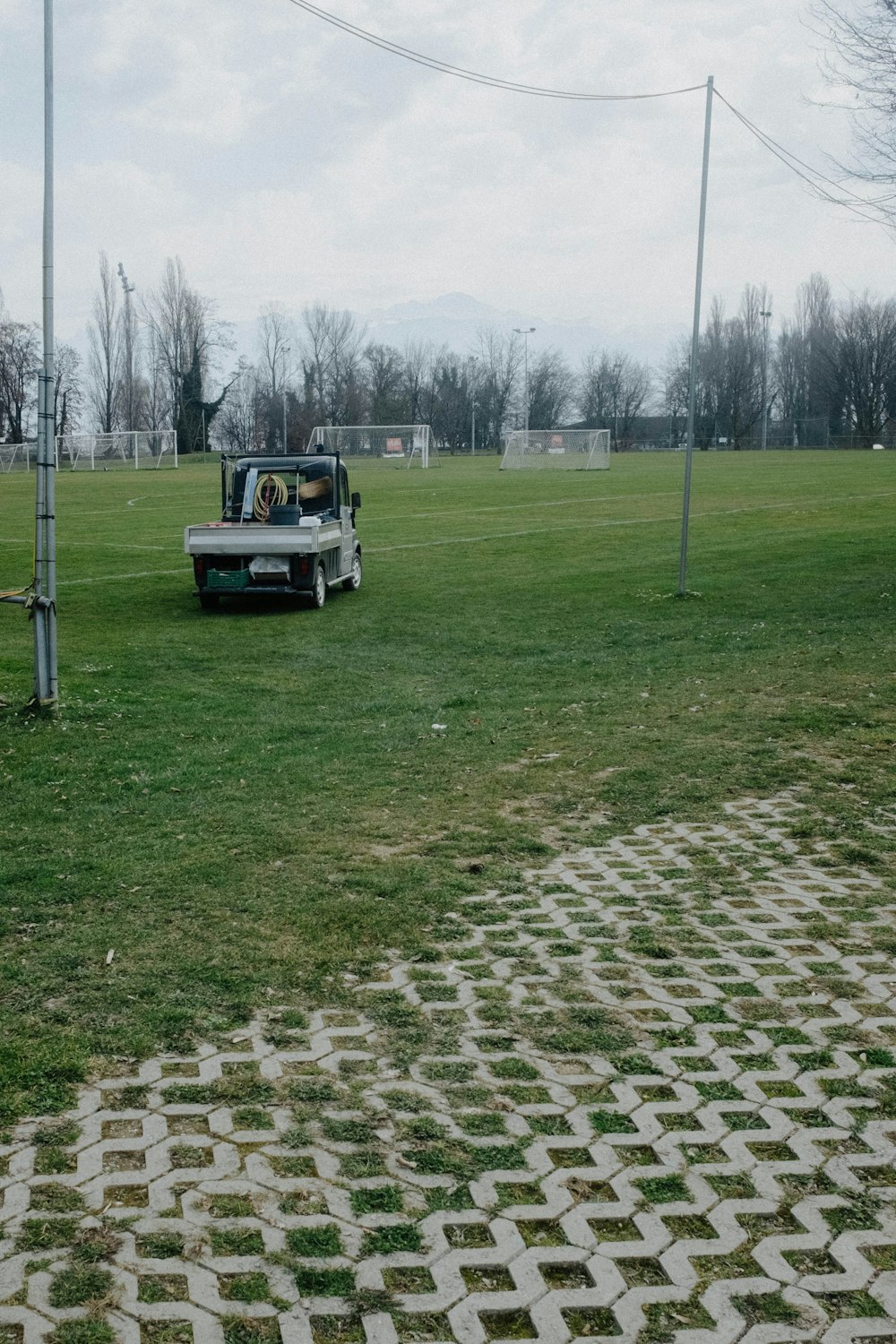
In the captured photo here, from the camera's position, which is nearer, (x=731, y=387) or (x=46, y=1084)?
(x=46, y=1084)

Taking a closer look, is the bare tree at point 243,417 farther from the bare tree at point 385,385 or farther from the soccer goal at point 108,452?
the soccer goal at point 108,452

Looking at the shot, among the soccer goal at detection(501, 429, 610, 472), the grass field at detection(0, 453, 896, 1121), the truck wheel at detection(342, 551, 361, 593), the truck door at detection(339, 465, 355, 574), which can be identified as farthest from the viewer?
the soccer goal at detection(501, 429, 610, 472)

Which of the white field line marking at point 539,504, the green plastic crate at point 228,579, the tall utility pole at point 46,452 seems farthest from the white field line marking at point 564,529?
the tall utility pole at point 46,452

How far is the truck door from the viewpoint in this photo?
20688mm

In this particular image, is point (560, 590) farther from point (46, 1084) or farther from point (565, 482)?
point (565, 482)

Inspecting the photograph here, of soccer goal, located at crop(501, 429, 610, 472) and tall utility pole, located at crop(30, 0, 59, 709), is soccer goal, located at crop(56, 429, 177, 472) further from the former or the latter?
tall utility pole, located at crop(30, 0, 59, 709)

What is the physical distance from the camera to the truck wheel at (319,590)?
19.7 metres

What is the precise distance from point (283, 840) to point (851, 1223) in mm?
4463

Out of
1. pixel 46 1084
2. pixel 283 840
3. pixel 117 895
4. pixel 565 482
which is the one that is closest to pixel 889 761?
pixel 283 840

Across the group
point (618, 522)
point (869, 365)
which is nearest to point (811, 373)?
point (869, 365)

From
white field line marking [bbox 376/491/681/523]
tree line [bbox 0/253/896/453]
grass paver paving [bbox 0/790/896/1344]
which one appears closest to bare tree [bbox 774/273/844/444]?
tree line [bbox 0/253/896/453]

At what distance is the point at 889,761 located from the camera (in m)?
9.41

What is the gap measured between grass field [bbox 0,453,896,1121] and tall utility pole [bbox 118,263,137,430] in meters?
82.4

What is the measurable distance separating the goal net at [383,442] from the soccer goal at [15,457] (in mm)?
16814
